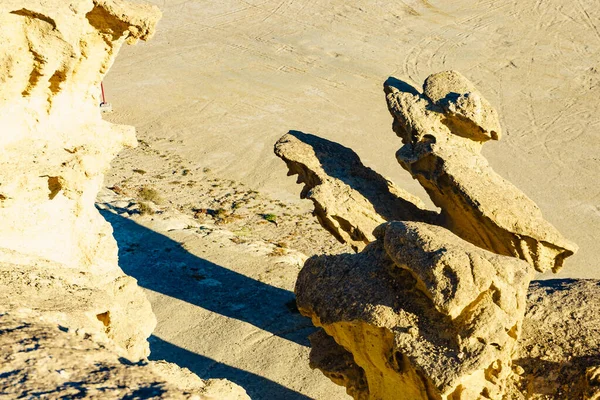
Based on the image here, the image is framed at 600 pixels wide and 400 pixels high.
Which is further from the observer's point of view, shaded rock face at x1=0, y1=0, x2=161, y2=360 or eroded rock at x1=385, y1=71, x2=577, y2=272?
eroded rock at x1=385, y1=71, x2=577, y2=272

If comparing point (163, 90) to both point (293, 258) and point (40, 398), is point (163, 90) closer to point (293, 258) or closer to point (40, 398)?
point (293, 258)

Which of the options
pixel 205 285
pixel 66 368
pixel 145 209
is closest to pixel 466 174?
pixel 205 285

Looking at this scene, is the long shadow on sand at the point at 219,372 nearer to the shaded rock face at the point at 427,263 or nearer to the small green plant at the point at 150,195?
the shaded rock face at the point at 427,263

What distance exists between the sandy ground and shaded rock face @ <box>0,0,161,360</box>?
14.9 ft

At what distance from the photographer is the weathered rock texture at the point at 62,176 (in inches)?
221

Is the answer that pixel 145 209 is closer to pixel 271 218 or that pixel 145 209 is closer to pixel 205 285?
pixel 271 218

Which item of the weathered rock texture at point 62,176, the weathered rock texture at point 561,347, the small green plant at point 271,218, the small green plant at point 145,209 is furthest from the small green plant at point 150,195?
the weathered rock texture at point 561,347

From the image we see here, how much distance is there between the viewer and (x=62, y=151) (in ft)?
25.7

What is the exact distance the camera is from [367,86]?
2827 centimetres

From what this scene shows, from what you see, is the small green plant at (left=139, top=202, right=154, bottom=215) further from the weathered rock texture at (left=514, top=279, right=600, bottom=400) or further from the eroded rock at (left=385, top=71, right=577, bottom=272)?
the weathered rock texture at (left=514, top=279, right=600, bottom=400)

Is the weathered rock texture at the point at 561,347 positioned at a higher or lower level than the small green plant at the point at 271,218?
lower

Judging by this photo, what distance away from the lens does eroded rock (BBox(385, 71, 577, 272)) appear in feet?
33.0

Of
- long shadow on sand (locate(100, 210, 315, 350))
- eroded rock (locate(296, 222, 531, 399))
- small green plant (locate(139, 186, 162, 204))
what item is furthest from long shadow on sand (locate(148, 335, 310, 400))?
small green plant (locate(139, 186, 162, 204))

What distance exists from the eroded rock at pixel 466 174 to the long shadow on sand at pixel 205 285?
13.3ft
